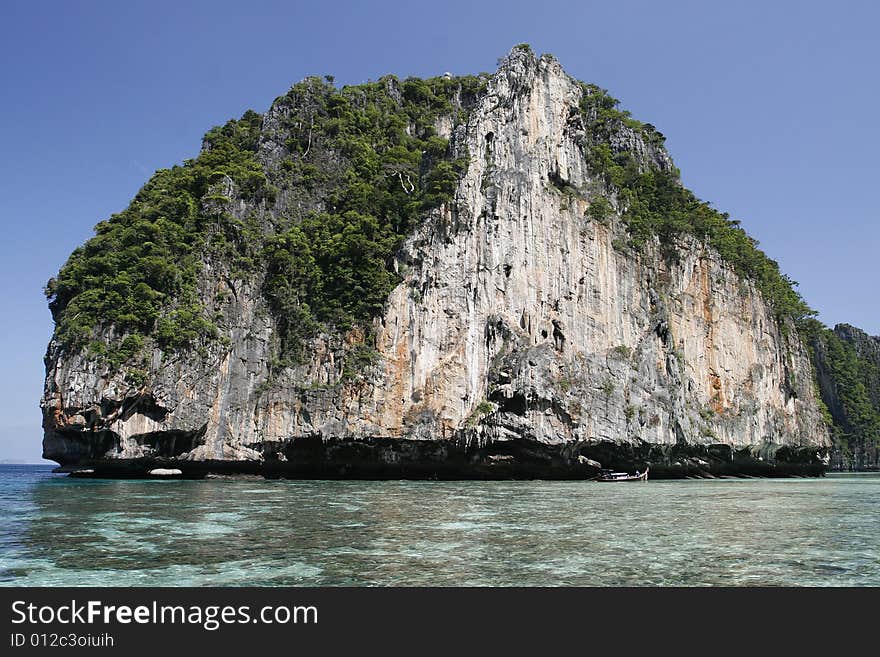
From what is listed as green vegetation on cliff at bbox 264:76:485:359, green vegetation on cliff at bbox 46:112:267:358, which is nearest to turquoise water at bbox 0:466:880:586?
green vegetation on cliff at bbox 46:112:267:358

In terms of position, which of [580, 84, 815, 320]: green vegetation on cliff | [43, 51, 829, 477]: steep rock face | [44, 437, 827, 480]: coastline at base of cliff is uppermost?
[580, 84, 815, 320]: green vegetation on cliff

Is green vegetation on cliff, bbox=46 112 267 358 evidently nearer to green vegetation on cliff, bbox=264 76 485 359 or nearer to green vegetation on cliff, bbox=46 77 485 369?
green vegetation on cliff, bbox=46 77 485 369

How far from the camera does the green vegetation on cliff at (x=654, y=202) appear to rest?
157ft

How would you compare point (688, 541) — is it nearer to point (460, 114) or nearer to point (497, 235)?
point (497, 235)

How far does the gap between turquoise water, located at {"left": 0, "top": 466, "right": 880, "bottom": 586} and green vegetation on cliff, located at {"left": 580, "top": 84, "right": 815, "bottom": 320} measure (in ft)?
97.1

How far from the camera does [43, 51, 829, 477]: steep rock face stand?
116ft

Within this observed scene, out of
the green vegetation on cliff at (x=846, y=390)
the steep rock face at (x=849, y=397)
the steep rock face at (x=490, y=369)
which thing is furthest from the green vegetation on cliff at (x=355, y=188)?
the steep rock face at (x=849, y=397)

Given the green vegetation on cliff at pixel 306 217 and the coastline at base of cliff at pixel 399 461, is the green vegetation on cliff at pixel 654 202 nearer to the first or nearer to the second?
the green vegetation on cliff at pixel 306 217

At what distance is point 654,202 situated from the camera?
2026 inches

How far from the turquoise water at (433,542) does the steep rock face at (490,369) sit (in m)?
13.6

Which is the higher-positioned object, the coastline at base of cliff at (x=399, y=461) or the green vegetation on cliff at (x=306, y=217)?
the green vegetation on cliff at (x=306, y=217)

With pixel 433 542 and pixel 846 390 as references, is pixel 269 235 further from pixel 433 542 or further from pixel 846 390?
pixel 846 390

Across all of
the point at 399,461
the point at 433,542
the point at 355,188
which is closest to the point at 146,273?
the point at 355,188

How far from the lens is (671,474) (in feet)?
139
